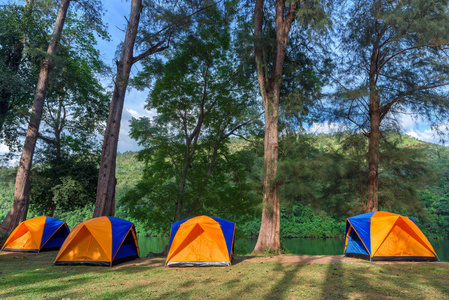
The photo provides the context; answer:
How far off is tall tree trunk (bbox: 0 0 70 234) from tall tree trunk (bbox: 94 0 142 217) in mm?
3848

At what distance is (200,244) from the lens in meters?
7.42

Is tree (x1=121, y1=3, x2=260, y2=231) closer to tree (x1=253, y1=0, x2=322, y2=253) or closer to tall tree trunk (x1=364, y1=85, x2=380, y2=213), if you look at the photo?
tree (x1=253, y1=0, x2=322, y2=253)

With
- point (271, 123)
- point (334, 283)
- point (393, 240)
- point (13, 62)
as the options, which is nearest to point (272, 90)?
point (271, 123)

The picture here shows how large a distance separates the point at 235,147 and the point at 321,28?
8933mm

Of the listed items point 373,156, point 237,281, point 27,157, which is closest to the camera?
point 237,281

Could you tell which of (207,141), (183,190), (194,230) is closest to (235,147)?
(207,141)

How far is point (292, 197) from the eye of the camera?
1021 centimetres

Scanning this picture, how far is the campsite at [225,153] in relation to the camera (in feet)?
20.5

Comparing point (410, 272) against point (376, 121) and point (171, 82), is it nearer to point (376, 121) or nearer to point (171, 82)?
point (376, 121)

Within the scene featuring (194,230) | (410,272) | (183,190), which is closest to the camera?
(410,272)

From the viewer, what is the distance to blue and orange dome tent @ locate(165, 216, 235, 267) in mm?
7215

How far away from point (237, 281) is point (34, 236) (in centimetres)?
911

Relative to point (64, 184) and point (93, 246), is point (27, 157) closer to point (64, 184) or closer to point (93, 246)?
point (64, 184)

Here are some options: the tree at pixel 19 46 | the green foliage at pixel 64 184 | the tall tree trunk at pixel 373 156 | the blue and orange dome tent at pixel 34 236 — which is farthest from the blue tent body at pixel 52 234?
the tall tree trunk at pixel 373 156
